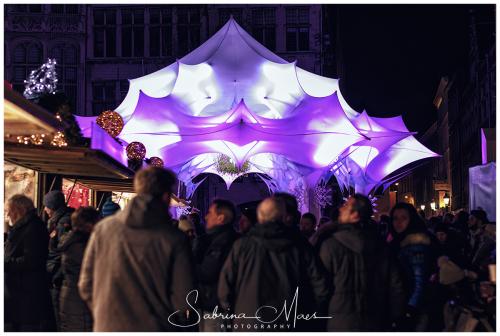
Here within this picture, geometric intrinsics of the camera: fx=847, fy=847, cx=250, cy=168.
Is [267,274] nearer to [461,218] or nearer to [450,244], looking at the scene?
[450,244]

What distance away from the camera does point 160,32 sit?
45719 mm

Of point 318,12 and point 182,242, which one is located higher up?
point 318,12

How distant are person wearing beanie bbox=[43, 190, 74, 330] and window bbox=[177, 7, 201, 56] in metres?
35.7

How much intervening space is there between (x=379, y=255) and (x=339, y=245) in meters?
0.33

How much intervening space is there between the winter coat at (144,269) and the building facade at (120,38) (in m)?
39.5

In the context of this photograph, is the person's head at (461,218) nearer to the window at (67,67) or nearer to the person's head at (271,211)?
the person's head at (271,211)

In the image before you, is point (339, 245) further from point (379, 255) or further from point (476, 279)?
point (476, 279)

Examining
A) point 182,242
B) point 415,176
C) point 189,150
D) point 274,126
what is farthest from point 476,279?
point 415,176

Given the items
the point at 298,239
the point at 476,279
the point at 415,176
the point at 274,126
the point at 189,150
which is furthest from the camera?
→ the point at 415,176

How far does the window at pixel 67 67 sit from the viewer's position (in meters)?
44.8

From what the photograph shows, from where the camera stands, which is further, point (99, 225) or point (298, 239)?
point (298, 239)

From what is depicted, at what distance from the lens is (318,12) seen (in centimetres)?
4541

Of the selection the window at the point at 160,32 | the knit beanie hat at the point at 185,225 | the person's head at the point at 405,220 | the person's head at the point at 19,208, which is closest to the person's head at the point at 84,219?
the person's head at the point at 19,208

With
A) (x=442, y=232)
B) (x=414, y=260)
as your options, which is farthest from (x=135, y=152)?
(x=414, y=260)
